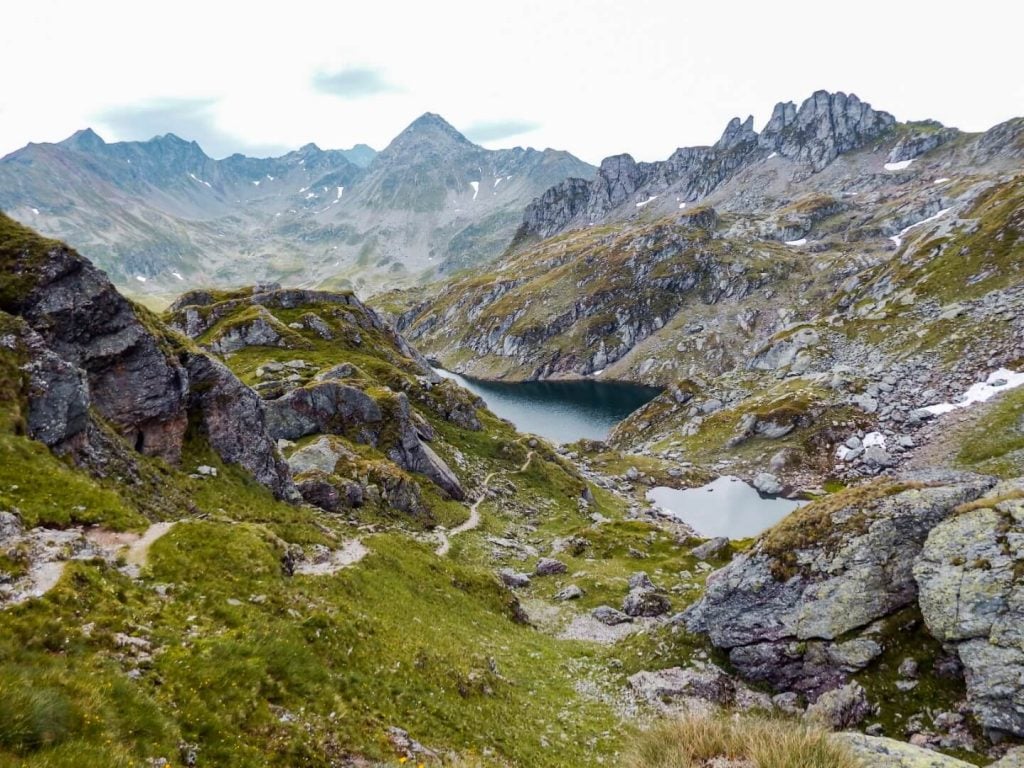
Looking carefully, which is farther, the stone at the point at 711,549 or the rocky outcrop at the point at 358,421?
the rocky outcrop at the point at 358,421

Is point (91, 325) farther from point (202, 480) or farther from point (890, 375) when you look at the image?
Answer: point (890, 375)

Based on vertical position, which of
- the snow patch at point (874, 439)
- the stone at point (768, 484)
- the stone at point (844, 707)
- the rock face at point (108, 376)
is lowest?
the stone at point (768, 484)

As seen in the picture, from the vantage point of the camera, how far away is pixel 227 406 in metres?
44.0

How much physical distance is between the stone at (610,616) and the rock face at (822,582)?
10.3m

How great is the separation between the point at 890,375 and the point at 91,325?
134 m

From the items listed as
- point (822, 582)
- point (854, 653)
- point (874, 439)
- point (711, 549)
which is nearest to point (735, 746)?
point (854, 653)

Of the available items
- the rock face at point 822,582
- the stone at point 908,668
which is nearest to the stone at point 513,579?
the rock face at point 822,582

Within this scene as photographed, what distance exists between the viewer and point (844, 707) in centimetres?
2503

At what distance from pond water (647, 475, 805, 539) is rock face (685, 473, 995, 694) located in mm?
58556

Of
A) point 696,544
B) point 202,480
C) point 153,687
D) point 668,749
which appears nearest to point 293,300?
point 202,480

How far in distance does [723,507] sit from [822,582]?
71866 millimetres

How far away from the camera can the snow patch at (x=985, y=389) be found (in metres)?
95.3

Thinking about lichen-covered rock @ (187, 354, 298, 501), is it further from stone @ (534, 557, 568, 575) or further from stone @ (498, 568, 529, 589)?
stone @ (534, 557, 568, 575)

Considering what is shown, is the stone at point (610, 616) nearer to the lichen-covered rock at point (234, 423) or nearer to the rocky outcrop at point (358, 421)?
the lichen-covered rock at point (234, 423)
